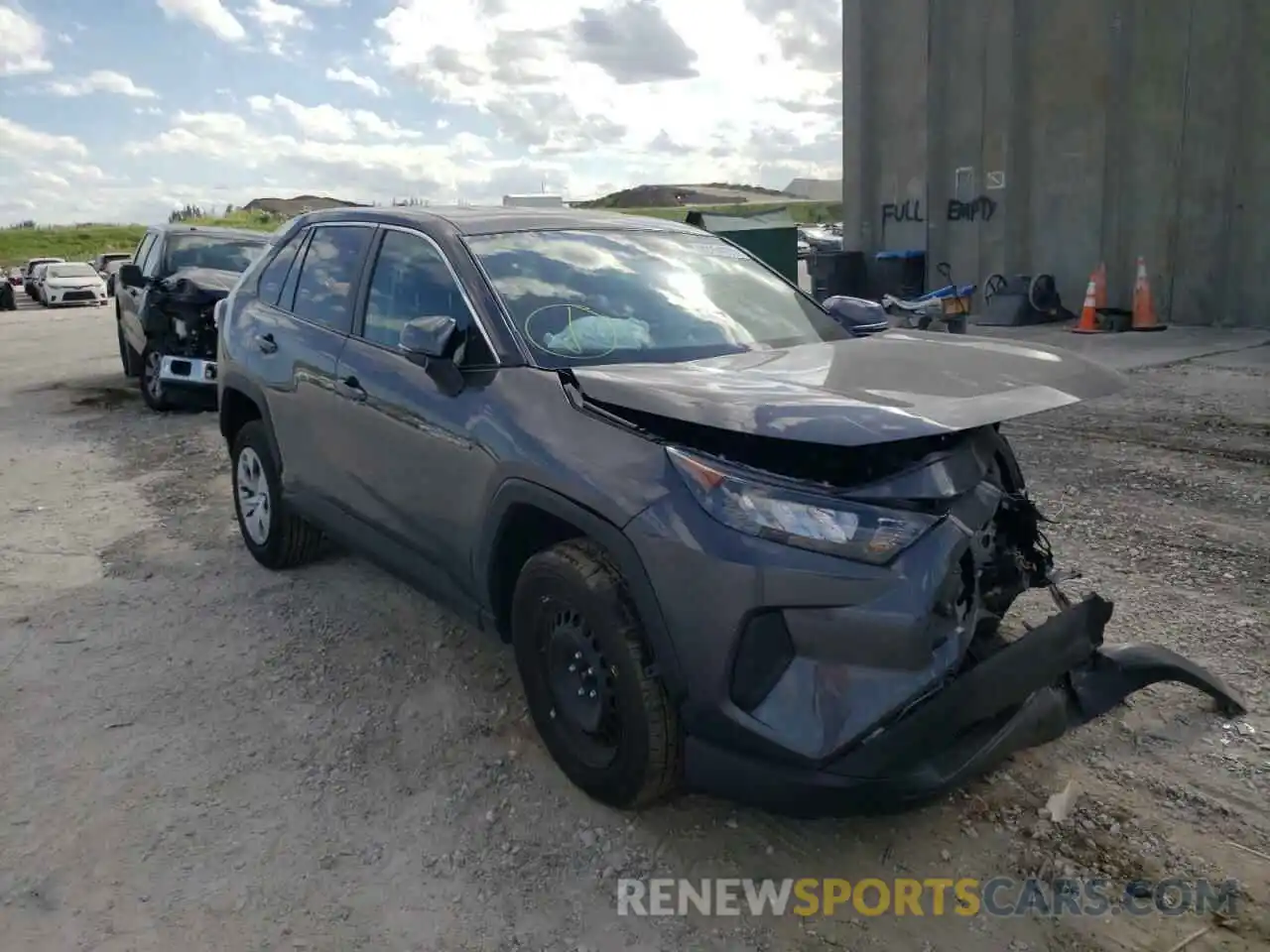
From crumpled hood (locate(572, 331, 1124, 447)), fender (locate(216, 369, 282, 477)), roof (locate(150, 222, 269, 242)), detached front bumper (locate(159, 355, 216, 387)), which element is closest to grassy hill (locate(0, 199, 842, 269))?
roof (locate(150, 222, 269, 242))

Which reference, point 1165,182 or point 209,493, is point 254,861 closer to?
point 209,493

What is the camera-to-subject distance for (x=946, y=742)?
8.52 ft

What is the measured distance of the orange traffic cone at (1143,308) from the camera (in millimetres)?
13039

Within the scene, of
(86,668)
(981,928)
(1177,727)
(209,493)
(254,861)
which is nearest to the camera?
(981,928)

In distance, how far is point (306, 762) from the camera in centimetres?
359

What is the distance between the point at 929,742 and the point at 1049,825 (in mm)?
808

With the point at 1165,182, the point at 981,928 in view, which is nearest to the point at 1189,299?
the point at 1165,182

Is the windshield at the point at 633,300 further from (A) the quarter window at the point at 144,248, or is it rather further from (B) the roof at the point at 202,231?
(A) the quarter window at the point at 144,248

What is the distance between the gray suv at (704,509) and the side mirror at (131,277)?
6.59 metres

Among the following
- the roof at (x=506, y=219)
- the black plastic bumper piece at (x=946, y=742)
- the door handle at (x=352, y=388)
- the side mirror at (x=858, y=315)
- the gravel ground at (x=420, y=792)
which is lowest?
the gravel ground at (x=420, y=792)

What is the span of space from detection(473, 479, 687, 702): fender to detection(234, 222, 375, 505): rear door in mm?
1407

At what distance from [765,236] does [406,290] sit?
1310cm

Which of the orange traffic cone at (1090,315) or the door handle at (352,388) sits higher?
the door handle at (352,388)

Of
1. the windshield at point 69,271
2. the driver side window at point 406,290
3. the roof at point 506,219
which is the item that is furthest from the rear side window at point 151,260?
the windshield at point 69,271
